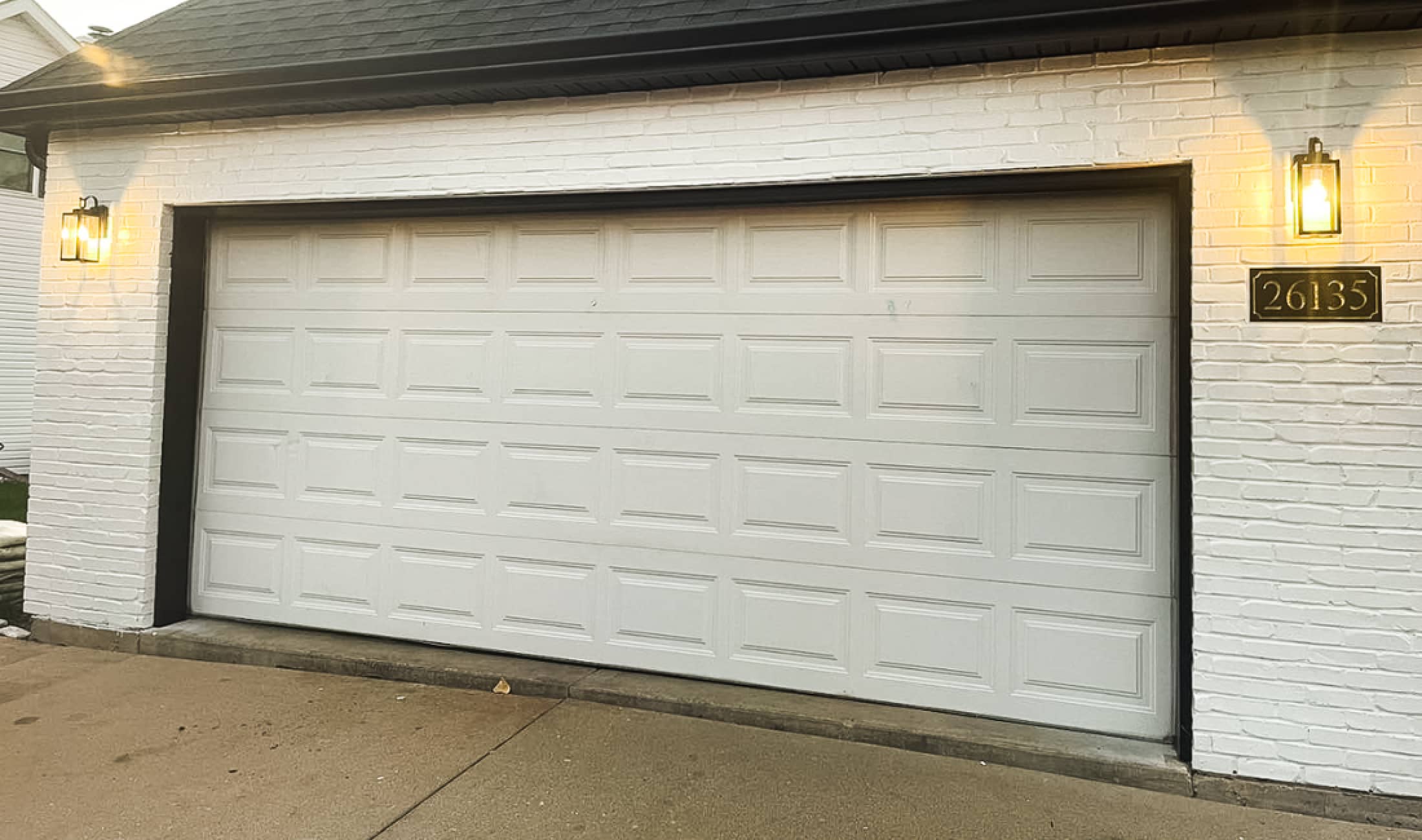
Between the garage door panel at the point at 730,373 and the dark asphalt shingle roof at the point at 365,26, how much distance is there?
131 cm

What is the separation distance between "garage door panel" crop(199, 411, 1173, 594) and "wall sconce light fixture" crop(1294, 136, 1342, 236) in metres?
1.03

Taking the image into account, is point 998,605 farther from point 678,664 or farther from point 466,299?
point 466,299

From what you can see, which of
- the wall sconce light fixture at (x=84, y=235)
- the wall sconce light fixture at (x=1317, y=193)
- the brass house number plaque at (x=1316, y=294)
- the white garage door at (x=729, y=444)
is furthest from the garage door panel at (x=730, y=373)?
Answer: the wall sconce light fixture at (x=84, y=235)

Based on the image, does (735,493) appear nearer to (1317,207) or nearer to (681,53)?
(681,53)

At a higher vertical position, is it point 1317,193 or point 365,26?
point 365,26

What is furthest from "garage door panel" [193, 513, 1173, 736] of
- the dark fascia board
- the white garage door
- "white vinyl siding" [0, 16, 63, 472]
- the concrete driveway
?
"white vinyl siding" [0, 16, 63, 472]

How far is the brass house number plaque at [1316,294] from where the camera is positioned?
3.21 metres

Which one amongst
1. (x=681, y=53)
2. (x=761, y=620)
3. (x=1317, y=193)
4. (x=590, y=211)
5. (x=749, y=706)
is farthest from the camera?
(x=590, y=211)

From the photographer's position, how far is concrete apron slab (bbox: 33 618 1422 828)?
10.7 feet

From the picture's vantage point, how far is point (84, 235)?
486 centimetres

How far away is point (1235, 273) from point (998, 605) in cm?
161

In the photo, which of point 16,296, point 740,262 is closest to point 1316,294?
point 740,262

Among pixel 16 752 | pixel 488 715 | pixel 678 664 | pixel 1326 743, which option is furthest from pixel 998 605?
pixel 16 752

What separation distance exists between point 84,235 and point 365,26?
194 centimetres
